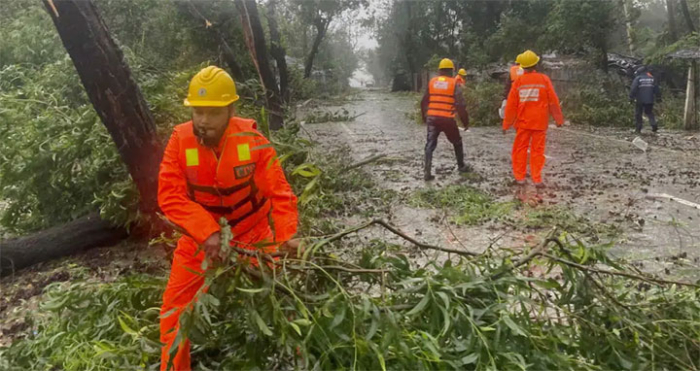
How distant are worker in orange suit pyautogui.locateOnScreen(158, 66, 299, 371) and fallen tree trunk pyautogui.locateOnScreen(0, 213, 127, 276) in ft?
12.0

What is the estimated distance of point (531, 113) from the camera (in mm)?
8367

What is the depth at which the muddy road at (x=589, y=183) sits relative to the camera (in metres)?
6.08

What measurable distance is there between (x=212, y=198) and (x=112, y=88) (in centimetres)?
224

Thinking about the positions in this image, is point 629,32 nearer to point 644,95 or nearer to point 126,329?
point 644,95

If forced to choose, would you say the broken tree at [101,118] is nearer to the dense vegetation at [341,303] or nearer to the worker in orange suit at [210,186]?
the dense vegetation at [341,303]

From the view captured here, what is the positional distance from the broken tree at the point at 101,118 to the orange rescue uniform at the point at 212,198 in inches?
75.6

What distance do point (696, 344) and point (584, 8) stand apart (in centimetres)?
1947

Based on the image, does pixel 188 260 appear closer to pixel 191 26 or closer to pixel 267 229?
pixel 267 229

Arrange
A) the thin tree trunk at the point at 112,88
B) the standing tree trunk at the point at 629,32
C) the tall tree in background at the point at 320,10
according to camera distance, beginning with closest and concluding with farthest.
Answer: the thin tree trunk at the point at 112,88
the standing tree trunk at the point at 629,32
the tall tree in background at the point at 320,10

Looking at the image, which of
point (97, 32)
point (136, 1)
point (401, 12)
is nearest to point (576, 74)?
point (136, 1)

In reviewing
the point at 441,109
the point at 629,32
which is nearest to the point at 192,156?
the point at 441,109

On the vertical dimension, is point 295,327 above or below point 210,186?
below

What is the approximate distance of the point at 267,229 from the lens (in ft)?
11.8

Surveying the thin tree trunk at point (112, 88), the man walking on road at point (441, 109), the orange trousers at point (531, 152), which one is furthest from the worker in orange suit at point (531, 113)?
the thin tree trunk at point (112, 88)
